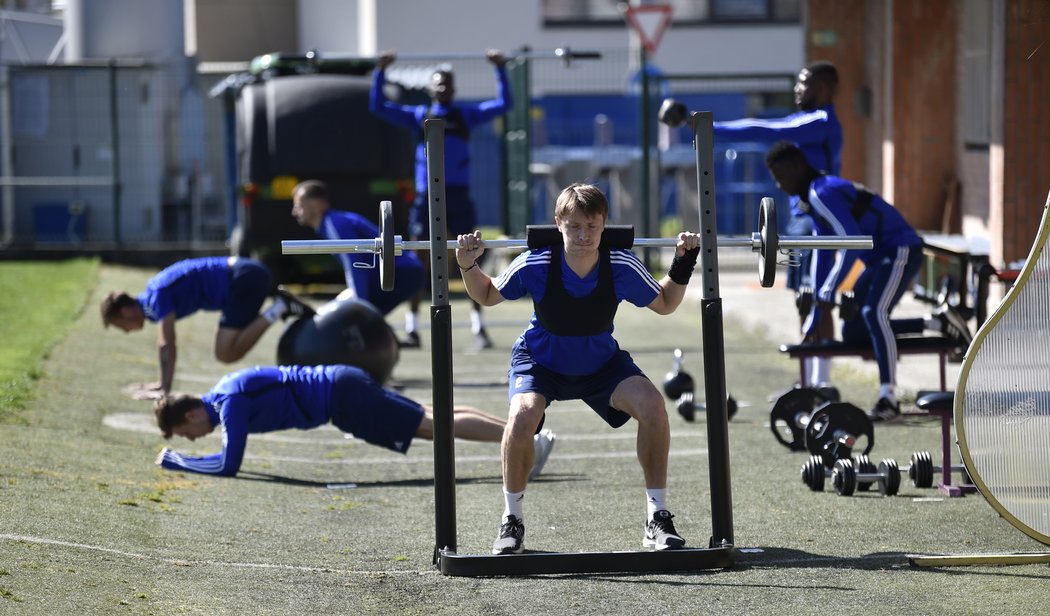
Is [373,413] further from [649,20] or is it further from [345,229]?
[649,20]

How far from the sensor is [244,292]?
36.7 ft

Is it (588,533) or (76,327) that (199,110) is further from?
(588,533)

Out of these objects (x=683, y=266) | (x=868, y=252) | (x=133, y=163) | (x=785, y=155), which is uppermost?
(x=785, y=155)

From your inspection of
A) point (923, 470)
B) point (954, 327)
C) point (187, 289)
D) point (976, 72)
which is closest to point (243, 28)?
point (976, 72)

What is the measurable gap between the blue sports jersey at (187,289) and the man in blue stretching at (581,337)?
479 cm

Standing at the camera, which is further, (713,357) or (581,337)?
(581,337)

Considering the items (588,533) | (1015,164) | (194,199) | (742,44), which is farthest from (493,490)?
(742,44)

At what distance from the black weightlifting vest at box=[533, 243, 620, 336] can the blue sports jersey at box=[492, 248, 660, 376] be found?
2cm

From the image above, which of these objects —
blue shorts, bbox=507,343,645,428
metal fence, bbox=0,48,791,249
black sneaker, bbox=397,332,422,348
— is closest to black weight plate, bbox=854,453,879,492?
blue shorts, bbox=507,343,645,428

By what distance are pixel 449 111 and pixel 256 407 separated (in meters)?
5.30

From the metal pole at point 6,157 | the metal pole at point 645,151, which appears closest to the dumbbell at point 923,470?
the metal pole at point 645,151

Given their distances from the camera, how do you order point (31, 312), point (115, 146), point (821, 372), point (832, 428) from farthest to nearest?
point (115, 146), point (31, 312), point (821, 372), point (832, 428)

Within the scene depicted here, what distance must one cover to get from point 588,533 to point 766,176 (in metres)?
15.3

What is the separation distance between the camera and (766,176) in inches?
856
